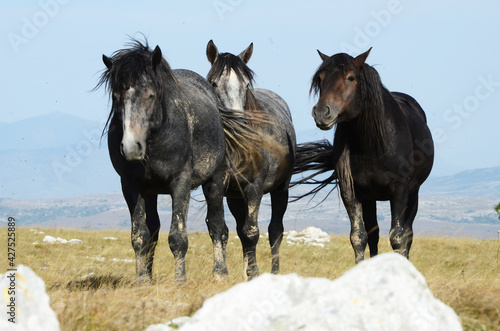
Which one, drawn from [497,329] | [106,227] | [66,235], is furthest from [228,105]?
[106,227]

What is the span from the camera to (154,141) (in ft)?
23.4

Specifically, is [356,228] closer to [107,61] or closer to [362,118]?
[362,118]

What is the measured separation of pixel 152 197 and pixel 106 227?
16.0 m

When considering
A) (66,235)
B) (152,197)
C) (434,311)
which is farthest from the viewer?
(66,235)

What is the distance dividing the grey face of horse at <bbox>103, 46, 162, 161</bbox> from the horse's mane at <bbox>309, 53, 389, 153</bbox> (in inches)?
108

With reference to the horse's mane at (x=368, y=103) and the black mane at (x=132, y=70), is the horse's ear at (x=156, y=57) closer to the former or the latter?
the black mane at (x=132, y=70)

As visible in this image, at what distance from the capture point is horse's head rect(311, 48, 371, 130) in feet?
27.1

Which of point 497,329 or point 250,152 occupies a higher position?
point 250,152

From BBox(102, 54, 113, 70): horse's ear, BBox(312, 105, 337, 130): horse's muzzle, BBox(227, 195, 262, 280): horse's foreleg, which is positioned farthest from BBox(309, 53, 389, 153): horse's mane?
BBox(102, 54, 113, 70): horse's ear

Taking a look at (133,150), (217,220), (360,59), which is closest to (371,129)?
(360,59)

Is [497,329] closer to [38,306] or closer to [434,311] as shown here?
[434,311]

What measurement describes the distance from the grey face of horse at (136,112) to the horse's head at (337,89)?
2.31 meters

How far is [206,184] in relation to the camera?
27.2 feet

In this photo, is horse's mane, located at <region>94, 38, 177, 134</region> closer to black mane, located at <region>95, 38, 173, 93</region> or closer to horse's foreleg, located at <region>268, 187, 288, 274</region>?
black mane, located at <region>95, 38, 173, 93</region>
